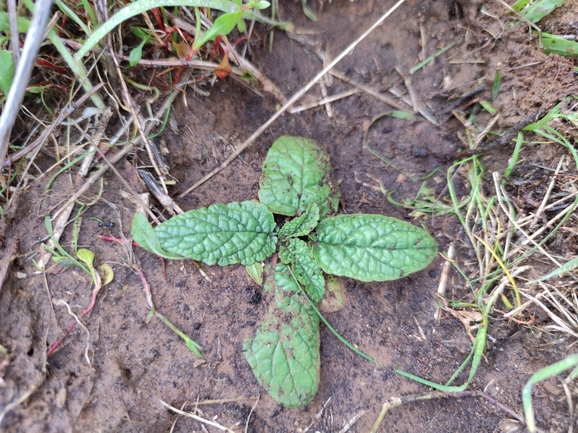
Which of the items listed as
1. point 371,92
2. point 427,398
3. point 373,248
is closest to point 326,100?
point 371,92

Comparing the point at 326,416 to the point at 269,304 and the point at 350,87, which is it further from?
Answer: the point at 350,87

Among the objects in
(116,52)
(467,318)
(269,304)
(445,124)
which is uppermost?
(116,52)

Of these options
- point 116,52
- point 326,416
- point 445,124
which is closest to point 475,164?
point 445,124

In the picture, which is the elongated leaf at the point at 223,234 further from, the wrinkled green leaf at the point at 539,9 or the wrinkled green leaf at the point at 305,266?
the wrinkled green leaf at the point at 539,9

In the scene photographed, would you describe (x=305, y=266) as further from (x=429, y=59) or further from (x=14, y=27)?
(x=14, y=27)

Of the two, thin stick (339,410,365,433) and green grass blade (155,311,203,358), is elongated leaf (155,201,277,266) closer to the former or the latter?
green grass blade (155,311,203,358)

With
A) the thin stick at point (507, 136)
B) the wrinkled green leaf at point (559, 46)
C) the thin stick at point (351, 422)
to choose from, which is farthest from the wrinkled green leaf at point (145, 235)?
the wrinkled green leaf at point (559, 46)
